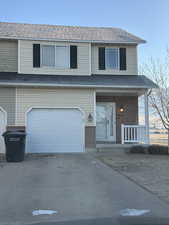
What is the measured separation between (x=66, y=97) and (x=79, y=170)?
5.14 metres

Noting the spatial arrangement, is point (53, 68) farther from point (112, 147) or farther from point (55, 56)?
point (112, 147)

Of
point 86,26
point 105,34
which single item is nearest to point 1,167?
point 105,34

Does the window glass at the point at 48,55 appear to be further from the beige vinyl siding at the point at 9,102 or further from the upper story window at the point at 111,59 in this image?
the upper story window at the point at 111,59

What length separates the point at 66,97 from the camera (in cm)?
1223

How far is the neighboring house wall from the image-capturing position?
1388cm

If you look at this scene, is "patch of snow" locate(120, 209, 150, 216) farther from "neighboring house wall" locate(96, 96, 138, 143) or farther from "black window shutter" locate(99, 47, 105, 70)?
"black window shutter" locate(99, 47, 105, 70)

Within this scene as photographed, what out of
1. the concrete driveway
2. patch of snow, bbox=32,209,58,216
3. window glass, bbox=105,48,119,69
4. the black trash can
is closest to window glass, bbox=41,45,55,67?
window glass, bbox=105,48,119,69

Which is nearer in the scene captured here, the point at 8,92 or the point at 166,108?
the point at 8,92

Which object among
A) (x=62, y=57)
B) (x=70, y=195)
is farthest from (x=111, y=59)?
(x=70, y=195)

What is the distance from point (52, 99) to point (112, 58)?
431 centimetres

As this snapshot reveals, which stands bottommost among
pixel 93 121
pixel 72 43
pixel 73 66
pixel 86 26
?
pixel 93 121

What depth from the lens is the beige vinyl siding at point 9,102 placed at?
38.9 ft

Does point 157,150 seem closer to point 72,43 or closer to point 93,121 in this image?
point 93,121

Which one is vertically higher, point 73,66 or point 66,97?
point 73,66
